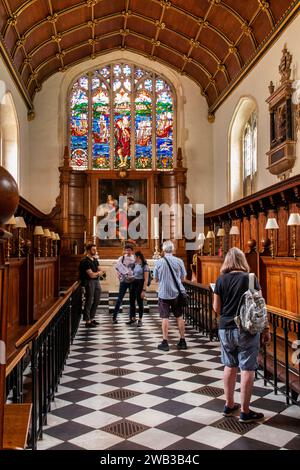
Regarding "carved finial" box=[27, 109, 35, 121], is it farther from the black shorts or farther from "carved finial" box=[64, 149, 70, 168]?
the black shorts

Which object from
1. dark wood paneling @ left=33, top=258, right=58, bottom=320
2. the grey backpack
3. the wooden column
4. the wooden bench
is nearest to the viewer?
the wooden bench

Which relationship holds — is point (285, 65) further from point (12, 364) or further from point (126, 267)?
point (12, 364)

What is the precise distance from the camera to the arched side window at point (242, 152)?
45.6ft

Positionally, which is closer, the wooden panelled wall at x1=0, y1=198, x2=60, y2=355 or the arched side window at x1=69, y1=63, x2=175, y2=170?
the wooden panelled wall at x1=0, y1=198, x2=60, y2=355

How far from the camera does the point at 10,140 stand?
14.0 m

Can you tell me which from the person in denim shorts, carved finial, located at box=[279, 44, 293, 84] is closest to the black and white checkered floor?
the person in denim shorts

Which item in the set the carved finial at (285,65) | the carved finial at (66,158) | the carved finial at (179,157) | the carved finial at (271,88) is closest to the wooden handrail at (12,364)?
the carved finial at (285,65)

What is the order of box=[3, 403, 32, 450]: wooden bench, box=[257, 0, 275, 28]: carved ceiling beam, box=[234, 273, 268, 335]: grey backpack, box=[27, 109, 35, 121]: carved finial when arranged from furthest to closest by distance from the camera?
box=[27, 109, 35, 121]: carved finial
box=[257, 0, 275, 28]: carved ceiling beam
box=[234, 273, 268, 335]: grey backpack
box=[3, 403, 32, 450]: wooden bench

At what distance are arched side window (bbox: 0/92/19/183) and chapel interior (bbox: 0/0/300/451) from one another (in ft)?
0.21

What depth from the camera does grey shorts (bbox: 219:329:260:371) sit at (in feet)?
12.0

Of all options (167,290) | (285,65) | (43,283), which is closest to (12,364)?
(167,290)

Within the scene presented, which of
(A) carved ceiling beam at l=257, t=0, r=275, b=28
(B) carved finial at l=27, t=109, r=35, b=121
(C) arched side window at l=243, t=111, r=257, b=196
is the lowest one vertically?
(C) arched side window at l=243, t=111, r=257, b=196

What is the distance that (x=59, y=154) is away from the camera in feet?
52.4

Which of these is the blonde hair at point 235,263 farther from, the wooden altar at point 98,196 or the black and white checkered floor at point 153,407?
the wooden altar at point 98,196
